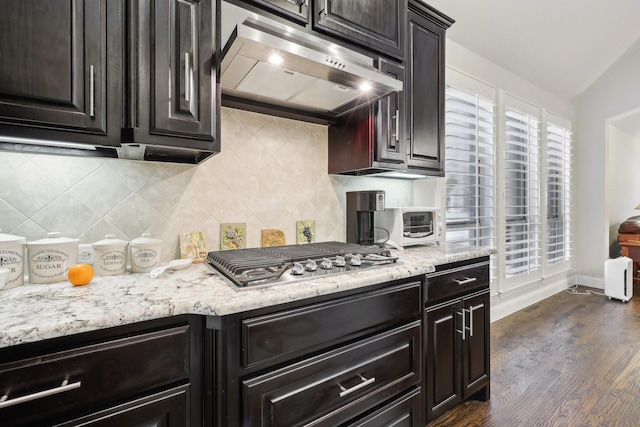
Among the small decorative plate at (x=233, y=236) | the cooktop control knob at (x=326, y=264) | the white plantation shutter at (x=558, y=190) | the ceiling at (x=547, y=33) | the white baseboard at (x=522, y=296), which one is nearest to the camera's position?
the cooktop control knob at (x=326, y=264)

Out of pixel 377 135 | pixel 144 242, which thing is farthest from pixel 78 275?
pixel 377 135

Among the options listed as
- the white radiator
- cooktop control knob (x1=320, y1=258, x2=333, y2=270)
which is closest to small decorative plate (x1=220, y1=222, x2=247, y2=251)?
cooktop control knob (x1=320, y1=258, x2=333, y2=270)

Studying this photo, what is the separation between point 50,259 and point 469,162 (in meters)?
2.95

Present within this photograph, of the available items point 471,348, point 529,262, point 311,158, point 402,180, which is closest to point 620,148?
point 529,262

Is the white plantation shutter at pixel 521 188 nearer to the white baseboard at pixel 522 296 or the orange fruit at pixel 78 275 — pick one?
the white baseboard at pixel 522 296

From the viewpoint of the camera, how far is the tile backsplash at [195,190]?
1219 mm

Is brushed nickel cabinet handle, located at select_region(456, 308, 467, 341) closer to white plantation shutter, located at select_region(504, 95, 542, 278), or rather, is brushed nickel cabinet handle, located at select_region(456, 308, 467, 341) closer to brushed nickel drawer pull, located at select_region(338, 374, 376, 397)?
brushed nickel drawer pull, located at select_region(338, 374, 376, 397)

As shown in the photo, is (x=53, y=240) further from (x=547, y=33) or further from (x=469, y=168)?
(x=547, y=33)

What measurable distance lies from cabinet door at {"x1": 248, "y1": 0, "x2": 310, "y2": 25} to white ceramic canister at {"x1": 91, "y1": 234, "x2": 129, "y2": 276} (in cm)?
115

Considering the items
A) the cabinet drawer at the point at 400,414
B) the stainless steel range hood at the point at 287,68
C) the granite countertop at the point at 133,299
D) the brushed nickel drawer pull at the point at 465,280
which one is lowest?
the cabinet drawer at the point at 400,414

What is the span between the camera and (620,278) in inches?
145

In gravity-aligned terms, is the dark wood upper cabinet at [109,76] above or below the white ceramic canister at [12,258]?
above

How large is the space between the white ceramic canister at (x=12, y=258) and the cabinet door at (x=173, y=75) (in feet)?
1.65

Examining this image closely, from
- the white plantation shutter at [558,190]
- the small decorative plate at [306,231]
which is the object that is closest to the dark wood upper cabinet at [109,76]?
the small decorative plate at [306,231]
